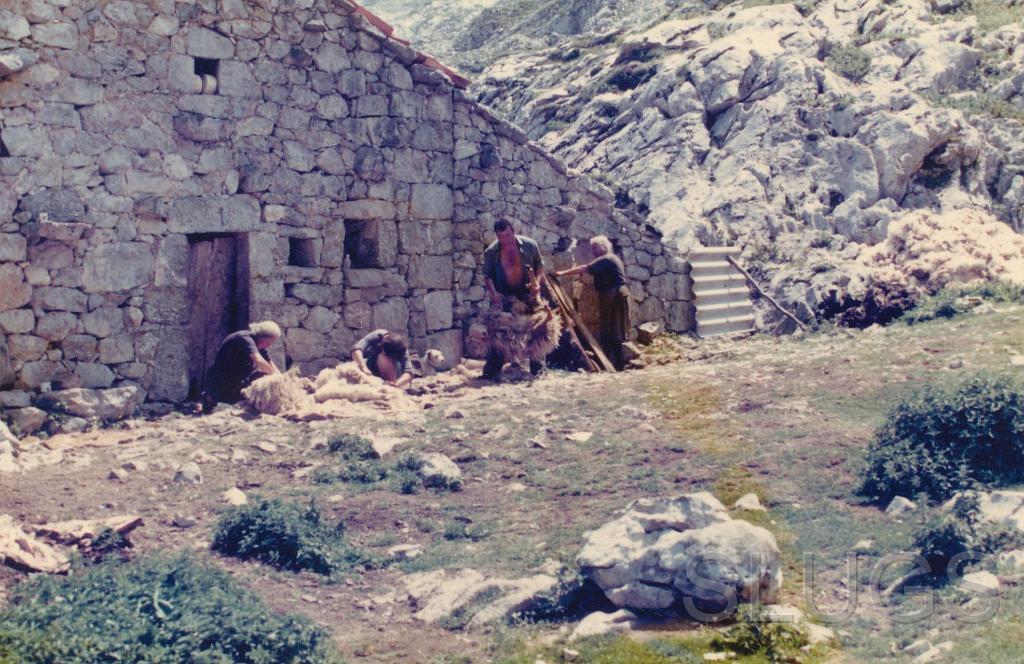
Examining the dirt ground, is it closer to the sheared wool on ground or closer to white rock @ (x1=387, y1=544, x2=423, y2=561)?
white rock @ (x1=387, y1=544, x2=423, y2=561)

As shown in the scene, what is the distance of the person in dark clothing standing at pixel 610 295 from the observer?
45.8 ft

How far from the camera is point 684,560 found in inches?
245

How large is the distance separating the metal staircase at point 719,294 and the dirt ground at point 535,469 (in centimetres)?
381

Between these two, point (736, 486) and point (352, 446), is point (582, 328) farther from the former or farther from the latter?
point (736, 486)

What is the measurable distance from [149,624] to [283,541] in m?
1.63

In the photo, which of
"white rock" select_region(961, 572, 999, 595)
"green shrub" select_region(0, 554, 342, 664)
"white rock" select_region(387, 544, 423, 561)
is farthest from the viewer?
"white rock" select_region(387, 544, 423, 561)

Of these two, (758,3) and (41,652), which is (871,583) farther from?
(758,3)

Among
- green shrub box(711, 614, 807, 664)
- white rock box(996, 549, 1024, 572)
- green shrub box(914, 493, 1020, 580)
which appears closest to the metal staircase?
green shrub box(914, 493, 1020, 580)

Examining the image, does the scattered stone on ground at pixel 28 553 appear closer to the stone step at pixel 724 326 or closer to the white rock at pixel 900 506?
the white rock at pixel 900 506

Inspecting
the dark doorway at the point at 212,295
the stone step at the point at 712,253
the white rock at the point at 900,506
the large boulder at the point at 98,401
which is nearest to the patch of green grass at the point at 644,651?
the white rock at the point at 900,506

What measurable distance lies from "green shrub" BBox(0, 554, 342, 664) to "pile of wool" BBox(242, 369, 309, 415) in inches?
181

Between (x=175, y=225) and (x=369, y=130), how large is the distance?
2521 mm

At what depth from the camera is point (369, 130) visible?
44.3ft

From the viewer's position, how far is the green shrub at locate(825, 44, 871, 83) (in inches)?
733
